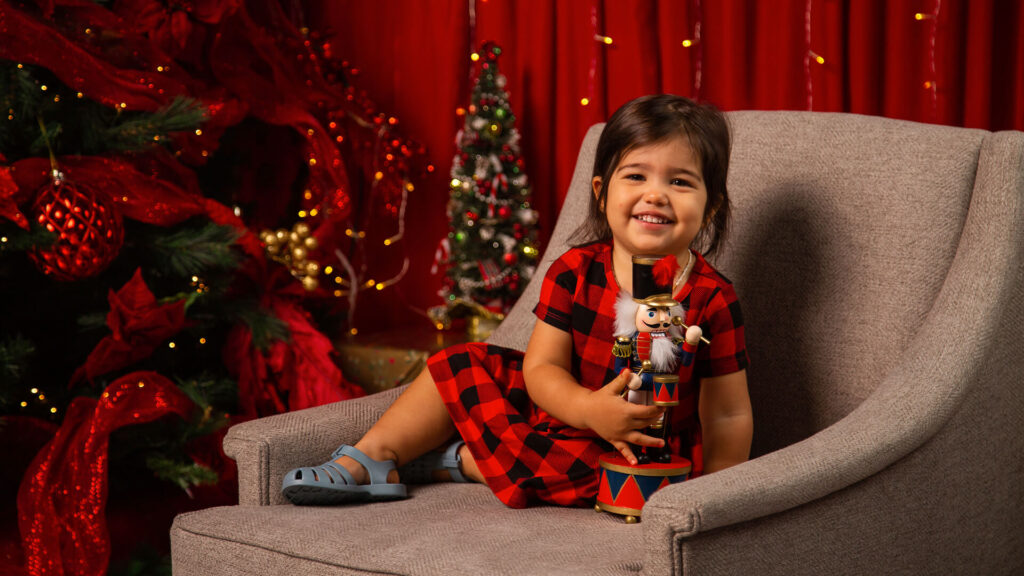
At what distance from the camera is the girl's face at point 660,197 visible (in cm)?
133

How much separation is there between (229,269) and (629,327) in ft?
3.87

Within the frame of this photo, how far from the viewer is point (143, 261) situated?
2.08 metres

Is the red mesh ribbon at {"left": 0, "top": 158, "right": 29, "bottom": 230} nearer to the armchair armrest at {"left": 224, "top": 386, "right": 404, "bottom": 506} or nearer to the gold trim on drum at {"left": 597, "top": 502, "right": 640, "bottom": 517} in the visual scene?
the armchair armrest at {"left": 224, "top": 386, "right": 404, "bottom": 506}

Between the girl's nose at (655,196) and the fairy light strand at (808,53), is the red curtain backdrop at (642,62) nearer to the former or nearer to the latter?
the fairy light strand at (808,53)

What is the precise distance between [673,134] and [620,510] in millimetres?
507

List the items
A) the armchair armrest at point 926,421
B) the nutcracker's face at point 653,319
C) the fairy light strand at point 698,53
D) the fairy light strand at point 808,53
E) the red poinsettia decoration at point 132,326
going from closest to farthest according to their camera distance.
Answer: the armchair armrest at point 926,421 < the nutcracker's face at point 653,319 < the red poinsettia decoration at point 132,326 < the fairy light strand at point 808,53 < the fairy light strand at point 698,53

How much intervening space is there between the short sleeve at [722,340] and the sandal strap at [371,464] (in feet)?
1.56

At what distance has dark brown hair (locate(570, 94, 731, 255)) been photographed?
1.34m

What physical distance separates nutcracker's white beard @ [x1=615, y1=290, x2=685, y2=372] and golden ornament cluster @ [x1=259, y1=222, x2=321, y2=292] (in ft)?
4.28

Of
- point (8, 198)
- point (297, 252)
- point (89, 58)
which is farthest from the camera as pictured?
point (297, 252)

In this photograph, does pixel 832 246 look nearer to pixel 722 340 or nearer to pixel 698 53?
pixel 722 340

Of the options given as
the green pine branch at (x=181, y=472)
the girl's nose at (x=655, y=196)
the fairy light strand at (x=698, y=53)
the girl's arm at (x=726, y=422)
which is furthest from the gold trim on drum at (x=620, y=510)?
the fairy light strand at (x=698, y=53)

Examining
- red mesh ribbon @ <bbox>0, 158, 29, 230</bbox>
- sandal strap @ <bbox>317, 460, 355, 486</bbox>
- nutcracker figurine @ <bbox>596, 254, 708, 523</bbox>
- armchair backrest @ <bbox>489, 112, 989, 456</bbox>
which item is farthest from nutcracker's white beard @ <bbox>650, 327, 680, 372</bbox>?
red mesh ribbon @ <bbox>0, 158, 29, 230</bbox>

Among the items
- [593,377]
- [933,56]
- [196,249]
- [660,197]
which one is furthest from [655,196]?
[196,249]
